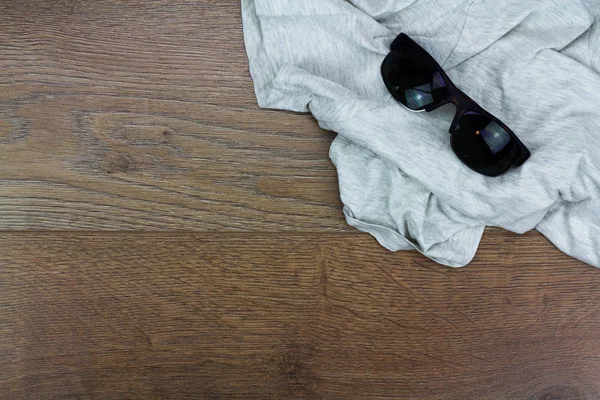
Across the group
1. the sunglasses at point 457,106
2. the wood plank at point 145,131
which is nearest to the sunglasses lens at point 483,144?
the sunglasses at point 457,106

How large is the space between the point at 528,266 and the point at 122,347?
40cm

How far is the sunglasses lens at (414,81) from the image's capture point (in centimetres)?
47

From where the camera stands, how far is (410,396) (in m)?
0.52

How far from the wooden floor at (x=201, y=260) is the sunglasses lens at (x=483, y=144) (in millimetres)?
89

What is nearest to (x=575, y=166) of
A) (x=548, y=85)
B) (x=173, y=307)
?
(x=548, y=85)

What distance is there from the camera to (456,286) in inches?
20.2

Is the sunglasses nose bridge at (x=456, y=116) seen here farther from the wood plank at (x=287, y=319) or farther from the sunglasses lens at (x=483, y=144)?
the wood plank at (x=287, y=319)

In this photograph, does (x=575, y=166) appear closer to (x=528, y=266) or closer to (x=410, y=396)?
(x=528, y=266)

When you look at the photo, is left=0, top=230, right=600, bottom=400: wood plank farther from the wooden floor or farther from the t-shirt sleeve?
the t-shirt sleeve

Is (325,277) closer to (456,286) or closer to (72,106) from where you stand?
(456,286)

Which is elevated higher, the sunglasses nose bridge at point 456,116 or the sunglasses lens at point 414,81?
the sunglasses lens at point 414,81

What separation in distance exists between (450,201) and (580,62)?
0.17m

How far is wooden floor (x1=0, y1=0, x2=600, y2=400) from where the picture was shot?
50 centimetres

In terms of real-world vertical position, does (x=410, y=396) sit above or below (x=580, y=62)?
below
